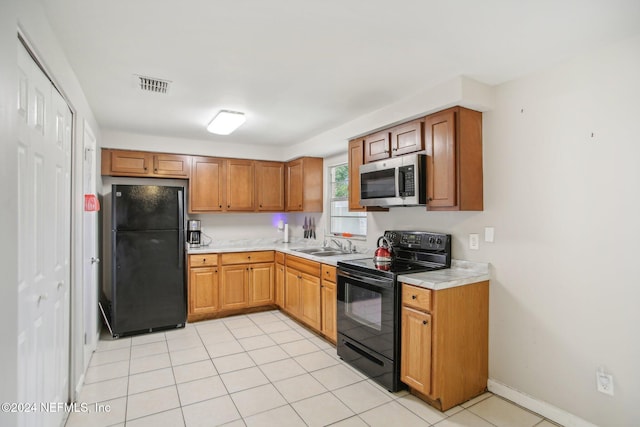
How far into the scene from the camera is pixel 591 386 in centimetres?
207

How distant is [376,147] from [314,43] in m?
1.42

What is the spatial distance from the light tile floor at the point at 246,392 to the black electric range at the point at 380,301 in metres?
0.16

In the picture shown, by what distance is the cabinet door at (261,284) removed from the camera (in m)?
4.51

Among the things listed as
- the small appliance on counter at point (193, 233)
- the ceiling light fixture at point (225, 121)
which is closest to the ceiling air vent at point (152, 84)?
the ceiling light fixture at point (225, 121)

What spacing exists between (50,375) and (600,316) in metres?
3.22

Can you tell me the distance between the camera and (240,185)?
4793 millimetres

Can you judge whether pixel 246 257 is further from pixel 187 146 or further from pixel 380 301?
pixel 380 301

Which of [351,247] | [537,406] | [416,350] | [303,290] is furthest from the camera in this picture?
[351,247]

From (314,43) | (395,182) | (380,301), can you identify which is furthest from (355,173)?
(314,43)

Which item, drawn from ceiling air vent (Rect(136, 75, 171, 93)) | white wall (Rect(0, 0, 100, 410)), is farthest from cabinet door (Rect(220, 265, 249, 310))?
white wall (Rect(0, 0, 100, 410))

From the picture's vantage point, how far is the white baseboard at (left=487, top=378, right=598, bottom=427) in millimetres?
2134

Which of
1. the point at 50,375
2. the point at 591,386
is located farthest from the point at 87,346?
the point at 591,386

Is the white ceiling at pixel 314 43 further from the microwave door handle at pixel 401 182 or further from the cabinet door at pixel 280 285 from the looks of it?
the cabinet door at pixel 280 285

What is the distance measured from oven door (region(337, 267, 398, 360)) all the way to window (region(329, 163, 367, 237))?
1168 mm
